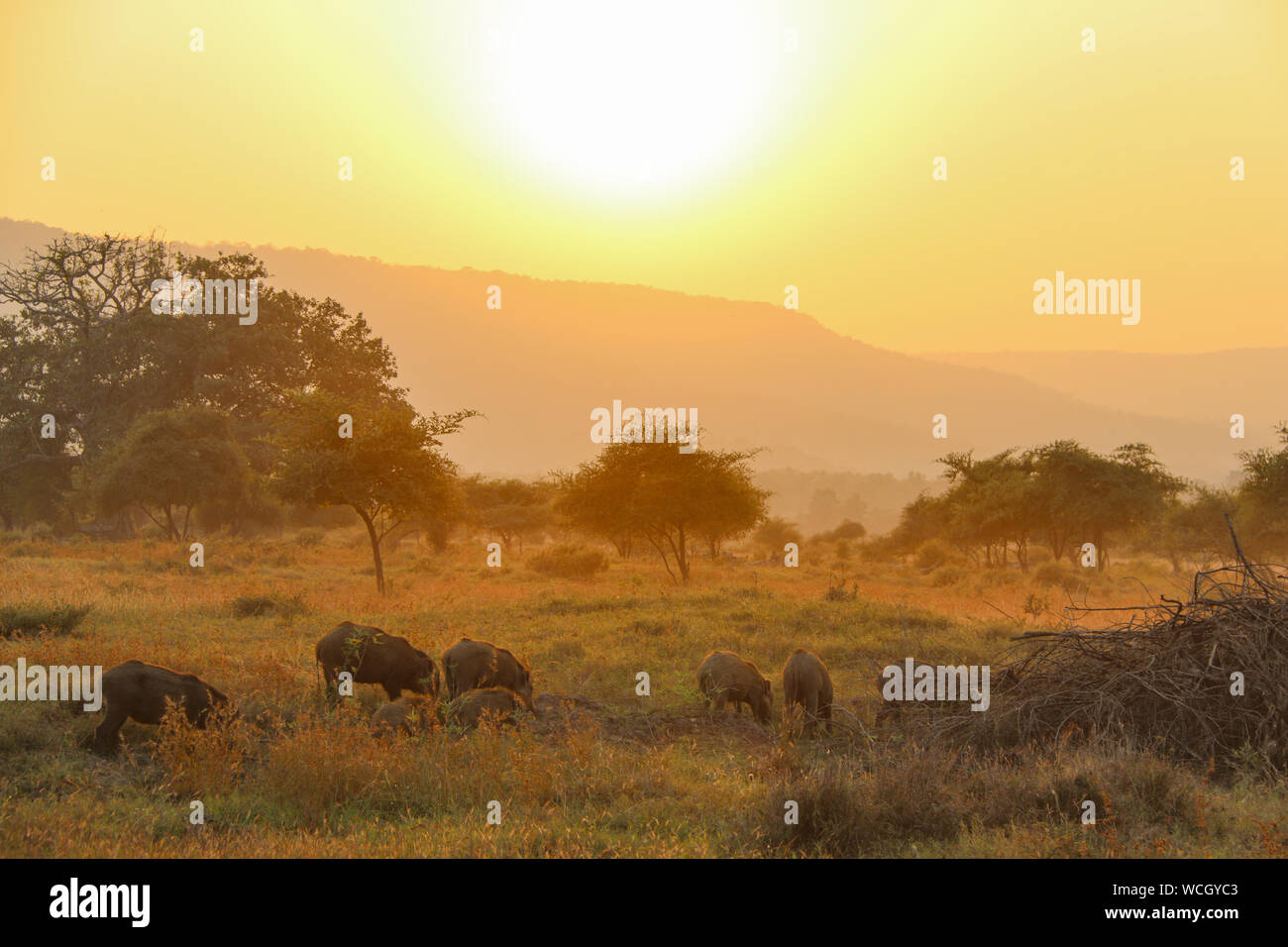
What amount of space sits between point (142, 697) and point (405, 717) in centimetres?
273

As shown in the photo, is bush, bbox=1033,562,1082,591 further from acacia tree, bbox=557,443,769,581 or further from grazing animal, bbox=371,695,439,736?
grazing animal, bbox=371,695,439,736

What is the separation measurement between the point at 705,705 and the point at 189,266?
52572 mm

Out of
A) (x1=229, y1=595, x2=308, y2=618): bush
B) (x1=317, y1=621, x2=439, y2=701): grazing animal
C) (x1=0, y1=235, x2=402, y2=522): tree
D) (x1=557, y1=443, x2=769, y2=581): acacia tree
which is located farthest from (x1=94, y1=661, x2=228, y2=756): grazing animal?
(x1=0, y1=235, x2=402, y2=522): tree

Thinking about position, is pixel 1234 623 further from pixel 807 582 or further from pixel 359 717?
pixel 807 582

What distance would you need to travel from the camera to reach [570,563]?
109ft

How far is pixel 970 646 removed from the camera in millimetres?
17062

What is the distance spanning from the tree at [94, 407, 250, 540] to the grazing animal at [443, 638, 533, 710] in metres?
30.5

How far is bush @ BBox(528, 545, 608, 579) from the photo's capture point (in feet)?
108

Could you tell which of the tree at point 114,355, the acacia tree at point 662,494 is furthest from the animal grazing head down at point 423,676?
the tree at point 114,355

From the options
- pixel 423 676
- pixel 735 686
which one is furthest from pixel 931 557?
pixel 423 676

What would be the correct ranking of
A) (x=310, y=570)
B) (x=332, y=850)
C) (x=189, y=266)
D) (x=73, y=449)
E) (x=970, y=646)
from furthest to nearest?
(x=189, y=266), (x=73, y=449), (x=310, y=570), (x=970, y=646), (x=332, y=850)

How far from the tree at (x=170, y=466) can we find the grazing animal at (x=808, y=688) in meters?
33.2

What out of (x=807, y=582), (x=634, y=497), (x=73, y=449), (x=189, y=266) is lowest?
(x=807, y=582)
